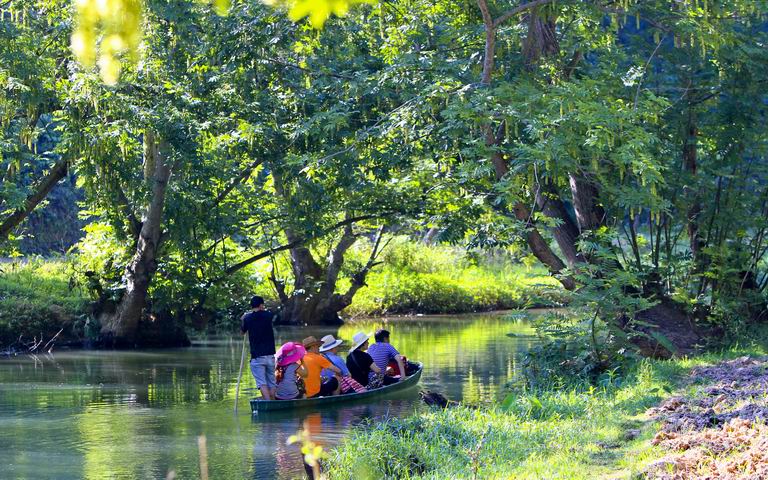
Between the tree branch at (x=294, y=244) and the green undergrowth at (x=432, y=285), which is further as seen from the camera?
the green undergrowth at (x=432, y=285)

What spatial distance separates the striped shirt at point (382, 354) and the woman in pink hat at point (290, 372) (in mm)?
1919

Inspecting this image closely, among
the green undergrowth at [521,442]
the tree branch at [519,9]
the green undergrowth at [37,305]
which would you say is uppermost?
the tree branch at [519,9]

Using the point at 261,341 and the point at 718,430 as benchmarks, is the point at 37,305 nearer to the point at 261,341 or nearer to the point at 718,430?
the point at 261,341

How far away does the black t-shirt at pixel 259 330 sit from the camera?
A: 15.5 meters

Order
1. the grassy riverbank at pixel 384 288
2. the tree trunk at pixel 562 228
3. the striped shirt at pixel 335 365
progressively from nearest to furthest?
the striped shirt at pixel 335 365 < the tree trunk at pixel 562 228 < the grassy riverbank at pixel 384 288

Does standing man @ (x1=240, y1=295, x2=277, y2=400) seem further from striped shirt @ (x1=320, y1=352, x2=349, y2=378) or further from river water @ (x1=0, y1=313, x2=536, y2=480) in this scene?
striped shirt @ (x1=320, y1=352, x2=349, y2=378)

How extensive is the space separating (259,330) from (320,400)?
56.9 inches

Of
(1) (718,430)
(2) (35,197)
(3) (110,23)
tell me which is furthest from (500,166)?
(3) (110,23)

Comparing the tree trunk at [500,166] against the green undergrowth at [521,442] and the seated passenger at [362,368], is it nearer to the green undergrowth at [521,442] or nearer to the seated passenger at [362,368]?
the seated passenger at [362,368]

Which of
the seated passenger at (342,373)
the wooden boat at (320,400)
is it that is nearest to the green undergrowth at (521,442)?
the wooden boat at (320,400)

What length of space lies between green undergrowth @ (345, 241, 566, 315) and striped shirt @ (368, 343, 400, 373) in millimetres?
17407

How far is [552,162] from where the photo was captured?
14.4 metres

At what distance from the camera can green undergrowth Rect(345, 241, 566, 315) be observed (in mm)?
36281

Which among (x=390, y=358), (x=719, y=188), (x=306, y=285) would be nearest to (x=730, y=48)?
(x=719, y=188)
